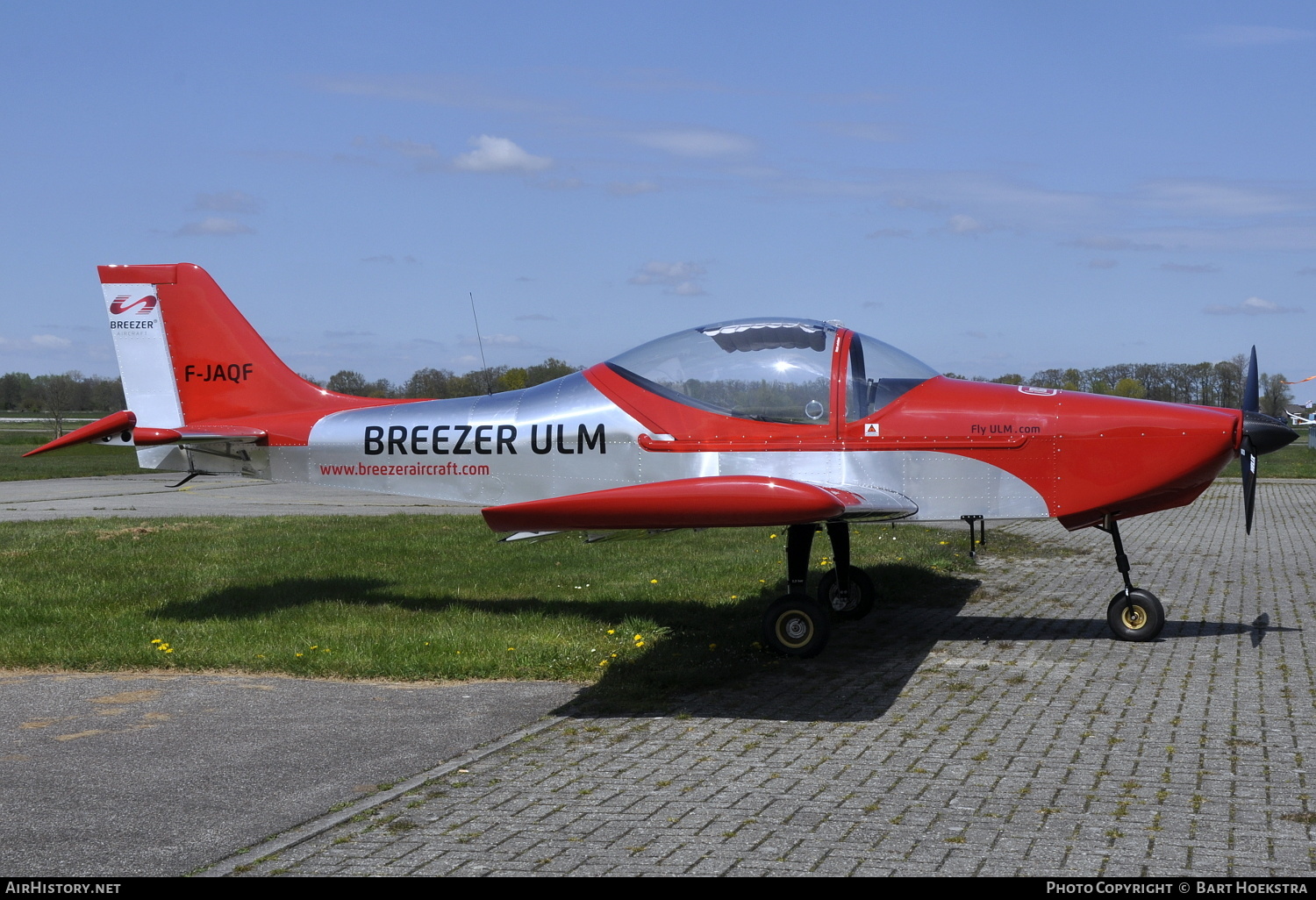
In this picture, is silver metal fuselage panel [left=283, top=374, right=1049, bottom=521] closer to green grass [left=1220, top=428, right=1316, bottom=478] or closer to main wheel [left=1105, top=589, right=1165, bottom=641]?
main wheel [left=1105, top=589, right=1165, bottom=641]

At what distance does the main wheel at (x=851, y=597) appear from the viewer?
921cm

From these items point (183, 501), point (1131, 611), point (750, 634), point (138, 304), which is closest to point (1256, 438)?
point (1131, 611)

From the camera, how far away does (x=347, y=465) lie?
28.5 ft

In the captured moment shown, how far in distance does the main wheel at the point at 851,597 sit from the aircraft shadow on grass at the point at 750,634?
12 cm

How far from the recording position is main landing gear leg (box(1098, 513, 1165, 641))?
7996 millimetres

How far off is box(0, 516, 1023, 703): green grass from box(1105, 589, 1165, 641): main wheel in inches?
86.7

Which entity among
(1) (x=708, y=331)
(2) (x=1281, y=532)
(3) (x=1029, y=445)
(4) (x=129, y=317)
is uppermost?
(4) (x=129, y=317)

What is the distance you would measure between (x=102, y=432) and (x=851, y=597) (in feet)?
20.2

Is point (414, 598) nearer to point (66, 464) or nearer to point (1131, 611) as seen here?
point (1131, 611)

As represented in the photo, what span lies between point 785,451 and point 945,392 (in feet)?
4.08

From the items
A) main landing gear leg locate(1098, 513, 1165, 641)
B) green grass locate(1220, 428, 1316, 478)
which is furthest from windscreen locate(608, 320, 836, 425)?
green grass locate(1220, 428, 1316, 478)
